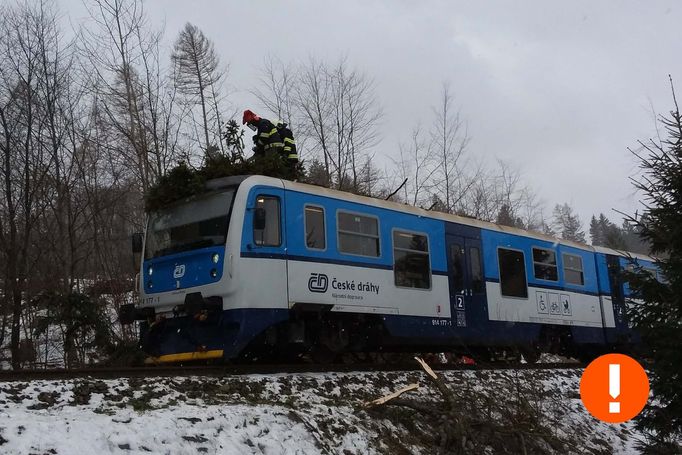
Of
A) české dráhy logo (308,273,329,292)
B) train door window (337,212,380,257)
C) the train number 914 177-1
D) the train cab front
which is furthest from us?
the train number 914 177-1

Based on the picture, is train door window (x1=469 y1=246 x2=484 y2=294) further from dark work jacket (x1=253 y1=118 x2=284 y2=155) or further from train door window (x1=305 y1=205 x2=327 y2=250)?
dark work jacket (x1=253 y1=118 x2=284 y2=155)

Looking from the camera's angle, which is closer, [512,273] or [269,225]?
[269,225]

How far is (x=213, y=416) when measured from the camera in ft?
18.0

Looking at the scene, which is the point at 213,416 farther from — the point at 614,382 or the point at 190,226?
the point at 190,226

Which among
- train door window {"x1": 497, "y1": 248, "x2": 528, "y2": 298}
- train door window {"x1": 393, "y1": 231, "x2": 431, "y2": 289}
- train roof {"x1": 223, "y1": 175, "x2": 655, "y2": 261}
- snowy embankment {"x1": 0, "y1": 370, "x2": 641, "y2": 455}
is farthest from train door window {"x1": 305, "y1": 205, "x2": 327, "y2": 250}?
train door window {"x1": 497, "y1": 248, "x2": 528, "y2": 298}

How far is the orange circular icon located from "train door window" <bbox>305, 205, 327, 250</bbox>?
4148 millimetres

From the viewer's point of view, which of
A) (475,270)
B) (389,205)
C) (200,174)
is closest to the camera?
(200,174)

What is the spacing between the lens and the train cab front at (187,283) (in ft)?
27.2

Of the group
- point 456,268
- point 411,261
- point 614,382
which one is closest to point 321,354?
point 411,261

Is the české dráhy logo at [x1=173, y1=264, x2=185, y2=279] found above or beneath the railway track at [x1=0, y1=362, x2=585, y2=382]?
above

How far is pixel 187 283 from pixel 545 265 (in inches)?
317

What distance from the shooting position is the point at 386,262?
397 inches

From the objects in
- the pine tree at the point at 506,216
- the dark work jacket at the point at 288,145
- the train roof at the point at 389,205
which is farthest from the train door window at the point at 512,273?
the pine tree at the point at 506,216

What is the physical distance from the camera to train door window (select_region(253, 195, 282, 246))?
8.52 m
